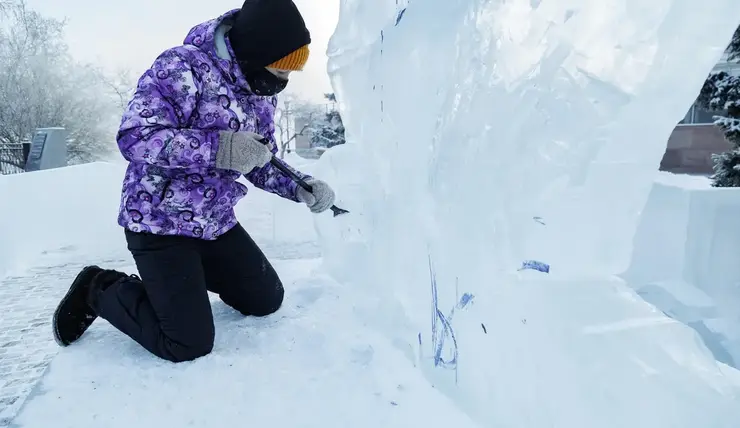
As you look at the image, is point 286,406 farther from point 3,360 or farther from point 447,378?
point 3,360

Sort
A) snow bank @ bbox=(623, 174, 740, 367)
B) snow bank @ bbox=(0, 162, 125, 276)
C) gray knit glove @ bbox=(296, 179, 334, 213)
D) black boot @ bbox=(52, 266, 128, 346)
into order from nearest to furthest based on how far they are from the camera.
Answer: black boot @ bbox=(52, 266, 128, 346)
gray knit glove @ bbox=(296, 179, 334, 213)
snow bank @ bbox=(623, 174, 740, 367)
snow bank @ bbox=(0, 162, 125, 276)

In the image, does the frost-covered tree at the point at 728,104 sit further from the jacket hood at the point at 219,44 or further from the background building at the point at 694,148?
the background building at the point at 694,148

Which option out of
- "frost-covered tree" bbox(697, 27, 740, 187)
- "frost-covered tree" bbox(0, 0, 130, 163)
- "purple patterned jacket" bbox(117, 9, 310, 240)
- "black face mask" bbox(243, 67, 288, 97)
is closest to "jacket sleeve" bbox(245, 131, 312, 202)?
"purple patterned jacket" bbox(117, 9, 310, 240)

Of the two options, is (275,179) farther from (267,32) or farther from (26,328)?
(26,328)

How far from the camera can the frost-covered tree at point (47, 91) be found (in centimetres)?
1548

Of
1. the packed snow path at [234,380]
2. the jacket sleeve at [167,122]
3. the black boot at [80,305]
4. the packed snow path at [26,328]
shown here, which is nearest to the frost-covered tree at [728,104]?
the packed snow path at [234,380]

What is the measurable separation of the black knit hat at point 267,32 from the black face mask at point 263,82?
0.03 m

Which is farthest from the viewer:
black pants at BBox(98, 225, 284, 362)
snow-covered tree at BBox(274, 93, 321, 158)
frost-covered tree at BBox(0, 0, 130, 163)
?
snow-covered tree at BBox(274, 93, 321, 158)

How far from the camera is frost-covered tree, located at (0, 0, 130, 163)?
609 inches

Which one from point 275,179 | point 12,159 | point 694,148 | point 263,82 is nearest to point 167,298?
point 275,179

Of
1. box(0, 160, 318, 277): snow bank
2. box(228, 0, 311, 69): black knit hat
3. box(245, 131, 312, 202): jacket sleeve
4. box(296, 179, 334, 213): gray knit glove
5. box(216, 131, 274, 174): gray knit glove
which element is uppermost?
box(228, 0, 311, 69): black knit hat

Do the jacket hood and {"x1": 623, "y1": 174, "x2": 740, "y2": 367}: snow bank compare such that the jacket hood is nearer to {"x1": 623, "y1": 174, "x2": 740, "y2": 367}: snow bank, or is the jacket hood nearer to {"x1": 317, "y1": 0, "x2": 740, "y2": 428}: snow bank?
{"x1": 317, "y1": 0, "x2": 740, "y2": 428}: snow bank

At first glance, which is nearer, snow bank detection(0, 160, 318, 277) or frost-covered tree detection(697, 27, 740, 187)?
snow bank detection(0, 160, 318, 277)

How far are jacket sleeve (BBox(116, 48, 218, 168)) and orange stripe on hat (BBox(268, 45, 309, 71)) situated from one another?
10.2 inches
